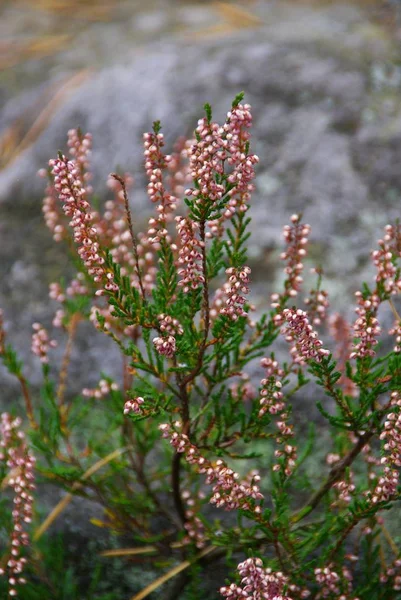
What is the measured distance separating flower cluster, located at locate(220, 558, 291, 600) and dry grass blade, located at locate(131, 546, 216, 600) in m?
0.46

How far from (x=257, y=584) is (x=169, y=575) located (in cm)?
68

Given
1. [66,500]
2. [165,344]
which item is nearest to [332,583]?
[165,344]

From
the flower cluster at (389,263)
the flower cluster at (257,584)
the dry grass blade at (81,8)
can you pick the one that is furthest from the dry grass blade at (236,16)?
the flower cluster at (257,584)

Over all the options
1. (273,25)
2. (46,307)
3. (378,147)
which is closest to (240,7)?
(273,25)

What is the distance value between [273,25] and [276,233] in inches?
58.2

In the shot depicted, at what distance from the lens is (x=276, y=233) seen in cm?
270

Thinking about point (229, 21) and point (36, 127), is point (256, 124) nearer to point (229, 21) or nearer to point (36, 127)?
point (36, 127)

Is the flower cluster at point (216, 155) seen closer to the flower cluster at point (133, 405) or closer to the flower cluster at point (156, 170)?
the flower cluster at point (156, 170)

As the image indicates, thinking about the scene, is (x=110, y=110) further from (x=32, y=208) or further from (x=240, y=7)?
(x=240, y=7)

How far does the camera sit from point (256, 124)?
296cm

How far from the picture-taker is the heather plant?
155cm

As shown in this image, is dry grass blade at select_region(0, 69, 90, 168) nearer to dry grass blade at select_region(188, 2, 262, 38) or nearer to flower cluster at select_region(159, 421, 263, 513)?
dry grass blade at select_region(188, 2, 262, 38)

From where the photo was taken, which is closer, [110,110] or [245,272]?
[245,272]

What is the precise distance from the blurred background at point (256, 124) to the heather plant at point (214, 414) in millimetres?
171
